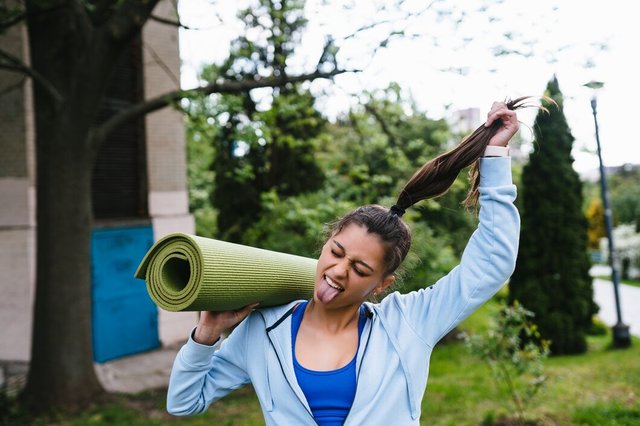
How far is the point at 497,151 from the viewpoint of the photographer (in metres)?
1.75

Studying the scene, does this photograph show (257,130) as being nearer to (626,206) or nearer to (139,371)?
(139,371)

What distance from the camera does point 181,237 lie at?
1.71 m

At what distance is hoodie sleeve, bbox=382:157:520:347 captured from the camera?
5.69 ft

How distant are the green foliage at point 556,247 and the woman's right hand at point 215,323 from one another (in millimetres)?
9176

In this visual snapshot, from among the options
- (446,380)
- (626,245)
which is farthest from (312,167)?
(626,245)

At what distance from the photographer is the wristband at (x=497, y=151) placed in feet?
5.74

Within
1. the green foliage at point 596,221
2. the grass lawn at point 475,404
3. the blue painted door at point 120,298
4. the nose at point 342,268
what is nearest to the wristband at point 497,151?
the nose at point 342,268

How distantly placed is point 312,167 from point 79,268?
5980 mm

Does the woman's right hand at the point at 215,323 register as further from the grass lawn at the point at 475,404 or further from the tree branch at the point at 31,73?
the tree branch at the point at 31,73

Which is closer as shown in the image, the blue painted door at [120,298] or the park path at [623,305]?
the blue painted door at [120,298]

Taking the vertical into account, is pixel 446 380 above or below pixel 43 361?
below

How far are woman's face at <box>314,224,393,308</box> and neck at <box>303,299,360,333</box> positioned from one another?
0.05m

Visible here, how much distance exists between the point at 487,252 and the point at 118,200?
8273mm

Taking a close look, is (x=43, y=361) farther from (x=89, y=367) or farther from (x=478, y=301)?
(x=478, y=301)
